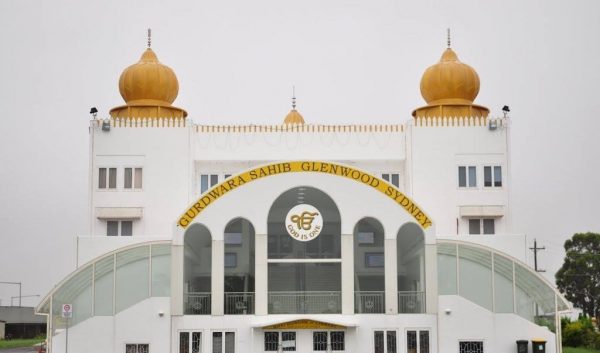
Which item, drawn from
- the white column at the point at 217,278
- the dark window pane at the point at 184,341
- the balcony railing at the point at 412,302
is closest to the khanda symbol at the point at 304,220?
the white column at the point at 217,278

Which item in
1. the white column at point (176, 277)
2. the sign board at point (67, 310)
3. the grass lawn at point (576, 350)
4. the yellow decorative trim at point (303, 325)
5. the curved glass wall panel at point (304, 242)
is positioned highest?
the curved glass wall panel at point (304, 242)

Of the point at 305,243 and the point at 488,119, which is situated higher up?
the point at 488,119

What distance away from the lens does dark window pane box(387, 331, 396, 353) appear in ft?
143

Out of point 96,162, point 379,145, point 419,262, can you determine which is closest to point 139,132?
point 96,162

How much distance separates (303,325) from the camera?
42.9 meters

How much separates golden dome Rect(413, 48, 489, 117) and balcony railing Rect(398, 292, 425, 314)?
14035 mm

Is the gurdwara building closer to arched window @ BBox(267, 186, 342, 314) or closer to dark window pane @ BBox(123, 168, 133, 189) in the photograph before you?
arched window @ BBox(267, 186, 342, 314)

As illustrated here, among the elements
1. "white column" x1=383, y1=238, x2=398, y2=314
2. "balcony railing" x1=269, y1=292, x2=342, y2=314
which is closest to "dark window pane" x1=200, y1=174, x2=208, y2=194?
"balcony railing" x1=269, y1=292, x2=342, y2=314

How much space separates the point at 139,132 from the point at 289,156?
307 inches

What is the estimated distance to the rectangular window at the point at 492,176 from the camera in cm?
5384

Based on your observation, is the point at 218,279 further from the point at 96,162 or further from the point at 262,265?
the point at 96,162

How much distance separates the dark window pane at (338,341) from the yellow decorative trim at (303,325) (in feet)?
1.50

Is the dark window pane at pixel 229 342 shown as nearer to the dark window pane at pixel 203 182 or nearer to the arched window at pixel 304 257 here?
the arched window at pixel 304 257

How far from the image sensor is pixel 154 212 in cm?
5359
